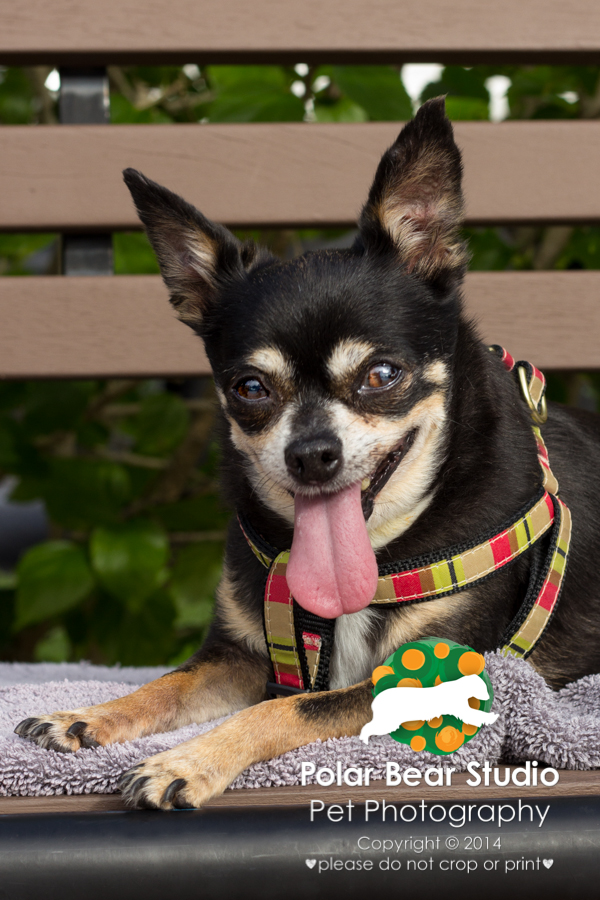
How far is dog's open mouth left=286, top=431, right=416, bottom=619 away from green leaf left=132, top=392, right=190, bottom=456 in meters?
1.36

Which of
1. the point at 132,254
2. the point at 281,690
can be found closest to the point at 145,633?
the point at 281,690

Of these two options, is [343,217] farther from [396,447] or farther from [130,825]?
[130,825]

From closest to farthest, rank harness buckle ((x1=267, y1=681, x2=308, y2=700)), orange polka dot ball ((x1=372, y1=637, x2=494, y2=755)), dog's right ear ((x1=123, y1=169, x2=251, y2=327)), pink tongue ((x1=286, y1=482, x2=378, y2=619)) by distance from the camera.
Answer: orange polka dot ball ((x1=372, y1=637, x2=494, y2=755)) < pink tongue ((x1=286, y1=482, x2=378, y2=619)) < harness buckle ((x1=267, y1=681, x2=308, y2=700)) < dog's right ear ((x1=123, y1=169, x2=251, y2=327))

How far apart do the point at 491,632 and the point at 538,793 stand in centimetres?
44

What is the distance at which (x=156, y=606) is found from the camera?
103 inches

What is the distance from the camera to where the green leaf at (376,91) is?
234 cm

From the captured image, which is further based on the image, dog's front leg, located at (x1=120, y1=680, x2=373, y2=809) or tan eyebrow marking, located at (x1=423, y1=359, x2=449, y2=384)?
tan eyebrow marking, located at (x1=423, y1=359, x2=449, y2=384)

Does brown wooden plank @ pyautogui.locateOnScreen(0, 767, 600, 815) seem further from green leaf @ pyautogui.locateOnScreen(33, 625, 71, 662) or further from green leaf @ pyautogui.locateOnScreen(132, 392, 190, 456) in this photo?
green leaf @ pyautogui.locateOnScreen(33, 625, 71, 662)

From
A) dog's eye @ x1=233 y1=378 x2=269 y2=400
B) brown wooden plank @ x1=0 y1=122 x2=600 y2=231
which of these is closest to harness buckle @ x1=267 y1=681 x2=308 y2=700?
dog's eye @ x1=233 y1=378 x2=269 y2=400

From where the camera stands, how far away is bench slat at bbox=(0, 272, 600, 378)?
8.00 ft

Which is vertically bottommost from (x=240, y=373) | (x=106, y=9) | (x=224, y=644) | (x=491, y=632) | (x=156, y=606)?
(x=156, y=606)

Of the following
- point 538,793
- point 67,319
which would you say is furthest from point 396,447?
point 67,319

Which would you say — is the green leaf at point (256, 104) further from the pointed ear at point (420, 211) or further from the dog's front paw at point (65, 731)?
the dog's front paw at point (65, 731)

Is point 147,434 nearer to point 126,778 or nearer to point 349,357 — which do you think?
point 349,357
